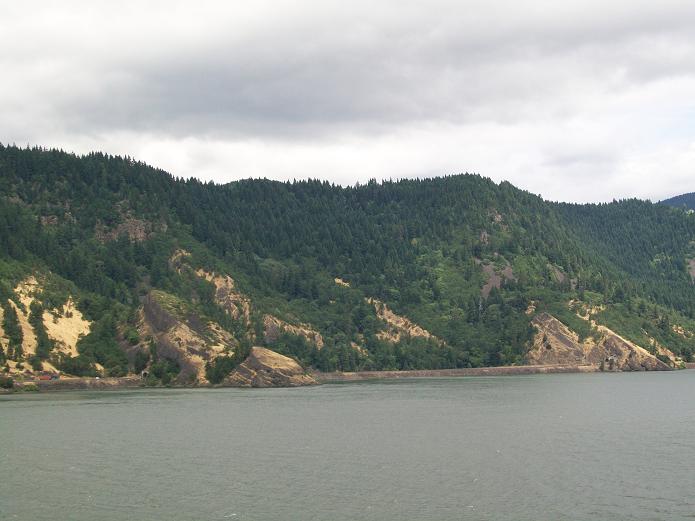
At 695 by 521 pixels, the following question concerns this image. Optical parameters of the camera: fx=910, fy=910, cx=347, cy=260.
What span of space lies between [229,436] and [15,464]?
32.0m

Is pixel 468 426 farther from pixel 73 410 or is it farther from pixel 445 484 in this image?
pixel 73 410

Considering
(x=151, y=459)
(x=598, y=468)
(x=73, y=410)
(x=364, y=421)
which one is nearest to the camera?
(x=598, y=468)

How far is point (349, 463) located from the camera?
96.2m

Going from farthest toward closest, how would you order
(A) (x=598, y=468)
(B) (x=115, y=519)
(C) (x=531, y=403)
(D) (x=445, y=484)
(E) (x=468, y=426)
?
(C) (x=531, y=403)
(E) (x=468, y=426)
(A) (x=598, y=468)
(D) (x=445, y=484)
(B) (x=115, y=519)

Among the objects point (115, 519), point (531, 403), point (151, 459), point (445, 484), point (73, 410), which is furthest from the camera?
point (531, 403)

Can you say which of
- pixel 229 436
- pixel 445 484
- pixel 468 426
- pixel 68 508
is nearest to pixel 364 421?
pixel 468 426

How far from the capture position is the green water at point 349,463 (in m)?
73.2

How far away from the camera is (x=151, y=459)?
99.6 metres

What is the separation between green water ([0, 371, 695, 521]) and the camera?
240ft

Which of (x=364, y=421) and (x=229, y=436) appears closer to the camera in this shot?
(x=229, y=436)

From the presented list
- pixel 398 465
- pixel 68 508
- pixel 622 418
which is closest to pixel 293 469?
pixel 398 465

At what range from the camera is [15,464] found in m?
94.8

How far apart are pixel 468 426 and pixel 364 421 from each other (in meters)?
17.5

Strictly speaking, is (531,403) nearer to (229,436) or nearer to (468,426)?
(468,426)
